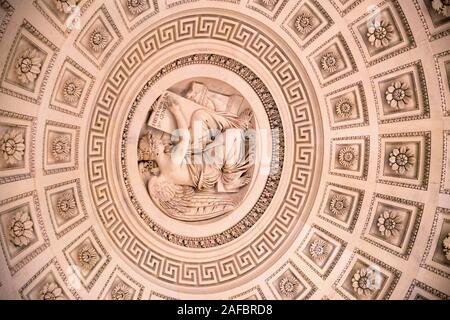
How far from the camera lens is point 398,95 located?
7715mm

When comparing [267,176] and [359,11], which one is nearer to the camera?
[359,11]

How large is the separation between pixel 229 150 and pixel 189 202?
1192 mm

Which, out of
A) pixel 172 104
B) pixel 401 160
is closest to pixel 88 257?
pixel 172 104

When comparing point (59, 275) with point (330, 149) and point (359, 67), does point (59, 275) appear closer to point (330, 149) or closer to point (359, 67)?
point (330, 149)

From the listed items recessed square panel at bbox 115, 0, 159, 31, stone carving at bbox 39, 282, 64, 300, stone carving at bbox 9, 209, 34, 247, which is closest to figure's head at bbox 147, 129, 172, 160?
recessed square panel at bbox 115, 0, 159, 31

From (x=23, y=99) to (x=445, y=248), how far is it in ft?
22.0

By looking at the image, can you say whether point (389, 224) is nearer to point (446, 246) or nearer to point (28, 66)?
point (446, 246)

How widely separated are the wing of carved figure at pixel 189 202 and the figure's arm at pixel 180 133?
51cm

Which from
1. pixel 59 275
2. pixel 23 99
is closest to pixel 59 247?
pixel 59 275

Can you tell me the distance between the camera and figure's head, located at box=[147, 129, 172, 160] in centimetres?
847

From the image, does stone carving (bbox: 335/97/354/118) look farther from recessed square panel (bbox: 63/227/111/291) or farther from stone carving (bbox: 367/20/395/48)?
recessed square panel (bbox: 63/227/111/291)

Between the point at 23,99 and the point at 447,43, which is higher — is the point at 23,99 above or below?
below

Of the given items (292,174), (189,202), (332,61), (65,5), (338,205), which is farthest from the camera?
(189,202)

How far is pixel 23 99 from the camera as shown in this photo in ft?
23.6
